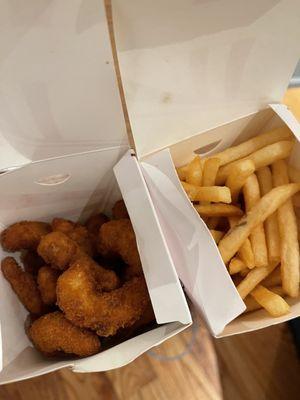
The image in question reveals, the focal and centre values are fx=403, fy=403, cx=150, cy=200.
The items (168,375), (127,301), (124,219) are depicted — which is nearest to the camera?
(127,301)

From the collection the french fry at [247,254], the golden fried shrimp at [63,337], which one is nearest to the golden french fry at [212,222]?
the french fry at [247,254]

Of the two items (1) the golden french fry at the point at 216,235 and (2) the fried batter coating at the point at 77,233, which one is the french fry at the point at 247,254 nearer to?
(1) the golden french fry at the point at 216,235

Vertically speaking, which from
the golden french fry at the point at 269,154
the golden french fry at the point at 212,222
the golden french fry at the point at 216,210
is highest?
the golden french fry at the point at 269,154

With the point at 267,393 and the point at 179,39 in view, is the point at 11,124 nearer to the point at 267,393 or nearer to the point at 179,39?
the point at 179,39

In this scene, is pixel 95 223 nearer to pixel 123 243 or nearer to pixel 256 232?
pixel 123 243

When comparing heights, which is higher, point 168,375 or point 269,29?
point 269,29

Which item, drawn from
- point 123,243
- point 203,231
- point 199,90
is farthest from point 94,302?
point 199,90

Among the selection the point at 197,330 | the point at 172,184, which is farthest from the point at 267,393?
the point at 172,184
